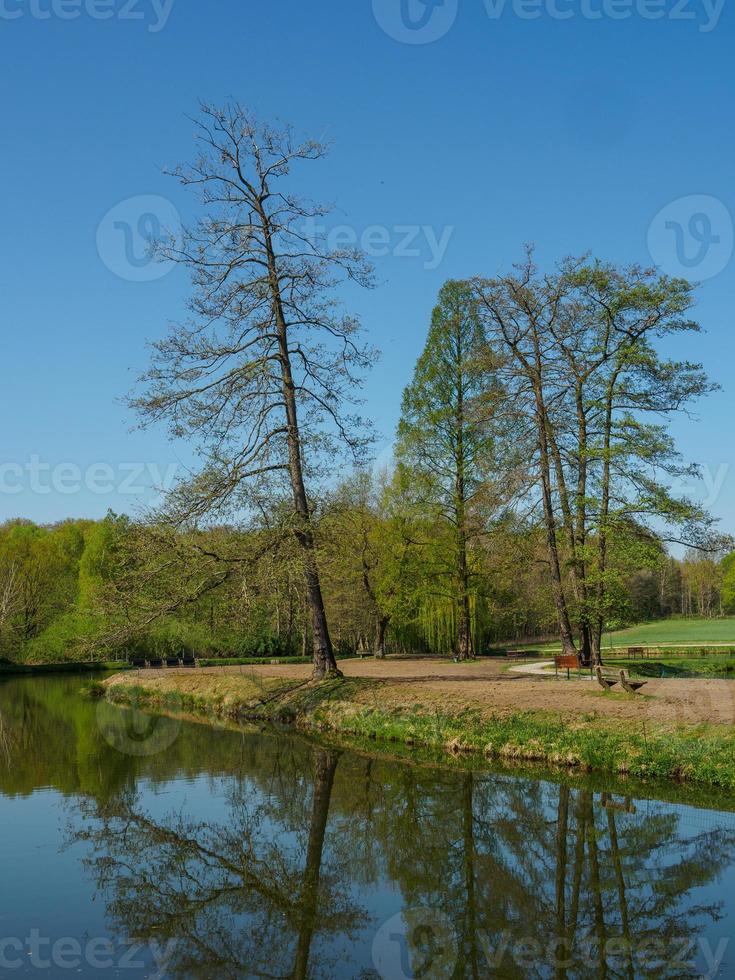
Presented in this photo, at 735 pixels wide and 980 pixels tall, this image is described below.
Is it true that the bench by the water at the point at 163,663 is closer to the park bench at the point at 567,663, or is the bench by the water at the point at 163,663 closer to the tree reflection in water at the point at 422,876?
the park bench at the point at 567,663

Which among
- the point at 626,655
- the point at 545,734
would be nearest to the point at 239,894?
the point at 545,734

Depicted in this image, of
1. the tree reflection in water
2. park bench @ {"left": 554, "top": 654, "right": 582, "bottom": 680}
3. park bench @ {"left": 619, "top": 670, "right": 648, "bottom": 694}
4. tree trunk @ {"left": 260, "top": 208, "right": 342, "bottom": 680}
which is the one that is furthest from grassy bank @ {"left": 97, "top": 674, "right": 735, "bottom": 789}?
park bench @ {"left": 554, "top": 654, "right": 582, "bottom": 680}

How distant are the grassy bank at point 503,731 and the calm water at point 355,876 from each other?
1.29 m

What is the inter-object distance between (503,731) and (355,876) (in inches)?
296

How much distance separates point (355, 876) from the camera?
1002 centimetres

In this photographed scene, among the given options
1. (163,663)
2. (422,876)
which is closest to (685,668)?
(422,876)

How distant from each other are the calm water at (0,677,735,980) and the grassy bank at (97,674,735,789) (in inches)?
50.9

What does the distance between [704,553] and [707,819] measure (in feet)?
50.3

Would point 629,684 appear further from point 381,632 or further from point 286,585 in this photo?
point 381,632

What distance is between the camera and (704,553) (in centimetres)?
2581

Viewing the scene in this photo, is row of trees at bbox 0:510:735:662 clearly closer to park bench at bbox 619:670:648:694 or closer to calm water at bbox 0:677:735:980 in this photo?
park bench at bbox 619:670:648:694

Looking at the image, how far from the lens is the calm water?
7.75 metres

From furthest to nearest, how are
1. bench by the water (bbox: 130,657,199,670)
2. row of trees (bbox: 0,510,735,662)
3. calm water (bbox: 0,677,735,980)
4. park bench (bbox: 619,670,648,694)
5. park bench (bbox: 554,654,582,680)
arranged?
bench by the water (bbox: 130,657,199,670) < park bench (bbox: 554,654,582,680) < row of trees (bbox: 0,510,735,662) < park bench (bbox: 619,670,648,694) < calm water (bbox: 0,677,735,980)

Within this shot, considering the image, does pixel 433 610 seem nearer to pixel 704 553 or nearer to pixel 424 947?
pixel 704 553
